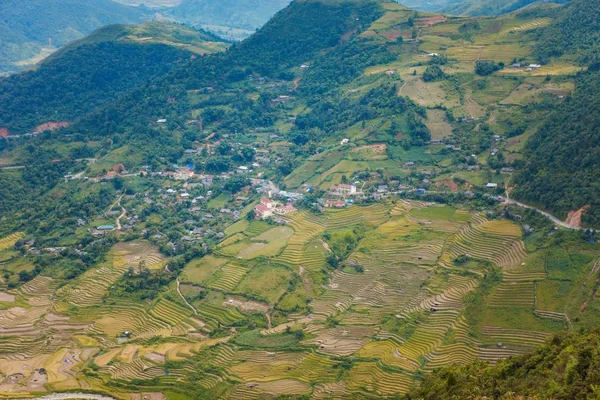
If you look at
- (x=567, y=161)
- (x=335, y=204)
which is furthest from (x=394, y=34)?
(x=567, y=161)

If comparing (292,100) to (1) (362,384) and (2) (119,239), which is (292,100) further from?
(1) (362,384)

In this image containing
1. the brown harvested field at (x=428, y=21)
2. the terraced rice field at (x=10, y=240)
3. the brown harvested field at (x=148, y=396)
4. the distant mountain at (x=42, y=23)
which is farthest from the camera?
the distant mountain at (x=42, y=23)

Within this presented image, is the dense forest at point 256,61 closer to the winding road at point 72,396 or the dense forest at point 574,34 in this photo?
the dense forest at point 574,34

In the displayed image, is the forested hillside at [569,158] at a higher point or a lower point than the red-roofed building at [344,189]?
higher

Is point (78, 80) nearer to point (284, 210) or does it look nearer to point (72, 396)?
point (284, 210)

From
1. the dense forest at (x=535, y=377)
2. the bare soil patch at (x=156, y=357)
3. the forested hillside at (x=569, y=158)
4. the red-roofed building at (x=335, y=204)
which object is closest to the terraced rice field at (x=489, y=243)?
the forested hillside at (x=569, y=158)

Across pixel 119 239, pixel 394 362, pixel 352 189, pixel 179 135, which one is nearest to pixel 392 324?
pixel 394 362
